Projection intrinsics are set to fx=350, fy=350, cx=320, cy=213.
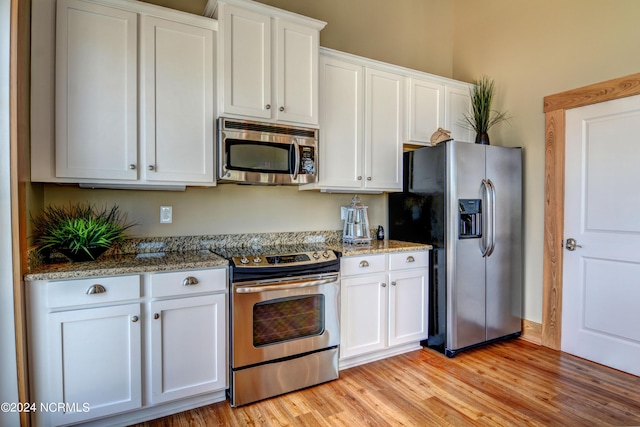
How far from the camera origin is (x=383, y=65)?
2.99m

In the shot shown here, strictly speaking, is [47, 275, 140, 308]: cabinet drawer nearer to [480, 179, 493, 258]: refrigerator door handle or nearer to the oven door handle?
the oven door handle

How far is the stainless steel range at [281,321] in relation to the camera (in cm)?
211

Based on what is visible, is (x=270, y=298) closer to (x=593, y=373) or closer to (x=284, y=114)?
(x=284, y=114)

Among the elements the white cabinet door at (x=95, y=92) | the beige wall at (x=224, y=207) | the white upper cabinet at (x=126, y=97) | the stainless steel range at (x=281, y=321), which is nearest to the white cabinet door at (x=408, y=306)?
the stainless steel range at (x=281, y=321)

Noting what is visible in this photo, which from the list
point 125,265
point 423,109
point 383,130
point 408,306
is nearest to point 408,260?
point 408,306

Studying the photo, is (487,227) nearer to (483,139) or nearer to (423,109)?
(483,139)

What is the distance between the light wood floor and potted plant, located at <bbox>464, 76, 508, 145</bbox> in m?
1.91

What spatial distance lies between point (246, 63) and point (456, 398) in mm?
2559

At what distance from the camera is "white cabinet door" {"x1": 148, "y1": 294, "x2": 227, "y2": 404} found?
194cm

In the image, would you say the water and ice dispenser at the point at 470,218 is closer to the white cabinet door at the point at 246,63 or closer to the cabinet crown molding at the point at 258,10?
the white cabinet door at the point at 246,63

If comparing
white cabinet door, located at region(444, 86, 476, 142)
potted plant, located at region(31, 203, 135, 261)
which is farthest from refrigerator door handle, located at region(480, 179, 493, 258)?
potted plant, located at region(31, 203, 135, 261)

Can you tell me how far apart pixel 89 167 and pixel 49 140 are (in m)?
0.23

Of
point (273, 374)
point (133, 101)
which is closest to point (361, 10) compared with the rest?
point (133, 101)

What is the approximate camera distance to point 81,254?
6.32ft
